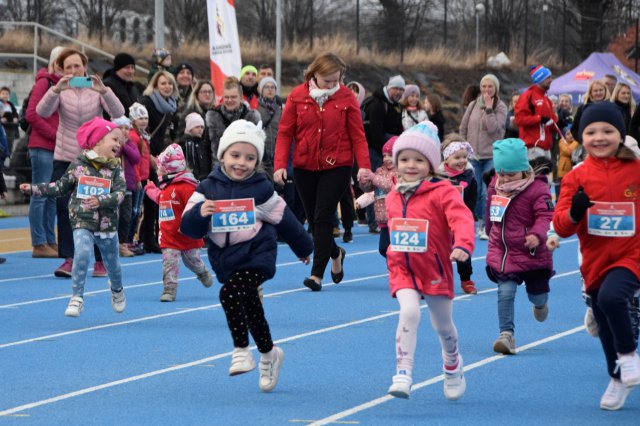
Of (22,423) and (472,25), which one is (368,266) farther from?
(472,25)

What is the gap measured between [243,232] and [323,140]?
426 cm

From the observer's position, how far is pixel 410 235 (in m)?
7.09

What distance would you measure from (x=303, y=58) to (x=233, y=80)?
3099 centimetres

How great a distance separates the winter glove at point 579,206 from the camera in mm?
6855

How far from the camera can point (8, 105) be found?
88.0 feet

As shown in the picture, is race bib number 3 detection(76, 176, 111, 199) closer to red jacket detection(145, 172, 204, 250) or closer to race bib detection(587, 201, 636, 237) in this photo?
red jacket detection(145, 172, 204, 250)

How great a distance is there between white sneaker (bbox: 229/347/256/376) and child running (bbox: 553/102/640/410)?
1.81 meters

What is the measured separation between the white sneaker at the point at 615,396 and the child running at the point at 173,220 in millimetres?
5386


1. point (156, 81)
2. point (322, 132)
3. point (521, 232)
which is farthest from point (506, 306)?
point (156, 81)

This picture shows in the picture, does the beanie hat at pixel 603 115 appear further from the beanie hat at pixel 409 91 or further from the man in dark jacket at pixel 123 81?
the beanie hat at pixel 409 91

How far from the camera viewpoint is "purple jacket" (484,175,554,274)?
886 cm

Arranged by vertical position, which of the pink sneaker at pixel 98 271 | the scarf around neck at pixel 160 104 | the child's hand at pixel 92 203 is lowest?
the pink sneaker at pixel 98 271

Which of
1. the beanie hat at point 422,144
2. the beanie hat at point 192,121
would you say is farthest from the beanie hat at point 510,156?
the beanie hat at point 192,121

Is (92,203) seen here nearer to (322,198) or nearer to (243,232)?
(322,198)
